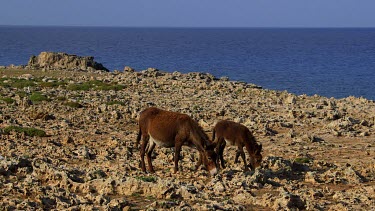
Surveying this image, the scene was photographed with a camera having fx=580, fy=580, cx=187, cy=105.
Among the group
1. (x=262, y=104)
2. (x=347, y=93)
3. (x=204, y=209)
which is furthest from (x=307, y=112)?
(x=347, y=93)

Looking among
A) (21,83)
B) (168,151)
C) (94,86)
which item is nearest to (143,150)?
(168,151)

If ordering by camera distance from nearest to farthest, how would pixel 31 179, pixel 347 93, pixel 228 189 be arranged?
pixel 31 179 → pixel 228 189 → pixel 347 93

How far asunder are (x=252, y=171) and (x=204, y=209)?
393 cm

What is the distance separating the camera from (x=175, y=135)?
14539 mm

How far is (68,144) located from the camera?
17969 millimetres

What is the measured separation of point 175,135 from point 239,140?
183 centimetres

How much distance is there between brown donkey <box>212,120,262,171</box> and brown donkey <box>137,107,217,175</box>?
3.82 feet

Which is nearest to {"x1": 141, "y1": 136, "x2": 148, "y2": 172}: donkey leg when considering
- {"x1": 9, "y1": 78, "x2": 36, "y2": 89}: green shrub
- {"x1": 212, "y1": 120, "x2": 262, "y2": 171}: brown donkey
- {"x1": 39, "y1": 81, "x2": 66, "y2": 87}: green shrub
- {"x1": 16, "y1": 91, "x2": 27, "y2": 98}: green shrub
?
{"x1": 212, "y1": 120, "x2": 262, "y2": 171}: brown donkey

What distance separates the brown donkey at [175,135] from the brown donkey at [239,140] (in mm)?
1165

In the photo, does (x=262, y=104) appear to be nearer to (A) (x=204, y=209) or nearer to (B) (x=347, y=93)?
(A) (x=204, y=209)

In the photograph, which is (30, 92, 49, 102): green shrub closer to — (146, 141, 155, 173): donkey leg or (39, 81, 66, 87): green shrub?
(39, 81, 66, 87): green shrub

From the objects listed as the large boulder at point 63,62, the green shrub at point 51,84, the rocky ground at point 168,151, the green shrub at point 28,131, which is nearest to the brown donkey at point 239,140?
the rocky ground at point 168,151

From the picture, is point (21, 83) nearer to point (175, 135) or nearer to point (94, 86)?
point (94, 86)

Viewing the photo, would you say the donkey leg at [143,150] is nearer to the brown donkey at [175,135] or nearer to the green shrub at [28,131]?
the brown donkey at [175,135]
